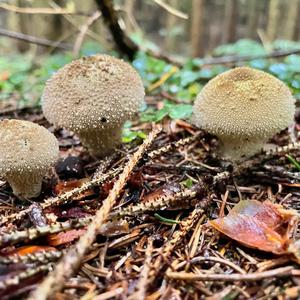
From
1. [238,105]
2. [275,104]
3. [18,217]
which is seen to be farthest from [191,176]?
[18,217]

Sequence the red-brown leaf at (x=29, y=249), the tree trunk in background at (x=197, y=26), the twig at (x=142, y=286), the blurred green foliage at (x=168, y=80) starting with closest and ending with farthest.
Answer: the twig at (x=142, y=286) < the red-brown leaf at (x=29, y=249) < the blurred green foliage at (x=168, y=80) < the tree trunk in background at (x=197, y=26)

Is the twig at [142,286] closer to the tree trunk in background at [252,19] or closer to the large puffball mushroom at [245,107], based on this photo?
the large puffball mushroom at [245,107]

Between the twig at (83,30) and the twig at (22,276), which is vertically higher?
the twig at (83,30)

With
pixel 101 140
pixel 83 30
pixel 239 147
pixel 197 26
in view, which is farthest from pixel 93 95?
pixel 197 26

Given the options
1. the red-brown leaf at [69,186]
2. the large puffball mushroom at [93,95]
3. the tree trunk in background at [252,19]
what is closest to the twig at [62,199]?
the red-brown leaf at [69,186]

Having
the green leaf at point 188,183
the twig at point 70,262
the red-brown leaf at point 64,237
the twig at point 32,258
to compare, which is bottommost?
the green leaf at point 188,183

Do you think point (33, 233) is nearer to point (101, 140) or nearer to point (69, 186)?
point (69, 186)

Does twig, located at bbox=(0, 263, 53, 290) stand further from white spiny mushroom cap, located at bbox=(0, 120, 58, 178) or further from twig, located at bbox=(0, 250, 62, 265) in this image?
white spiny mushroom cap, located at bbox=(0, 120, 58, 178)
